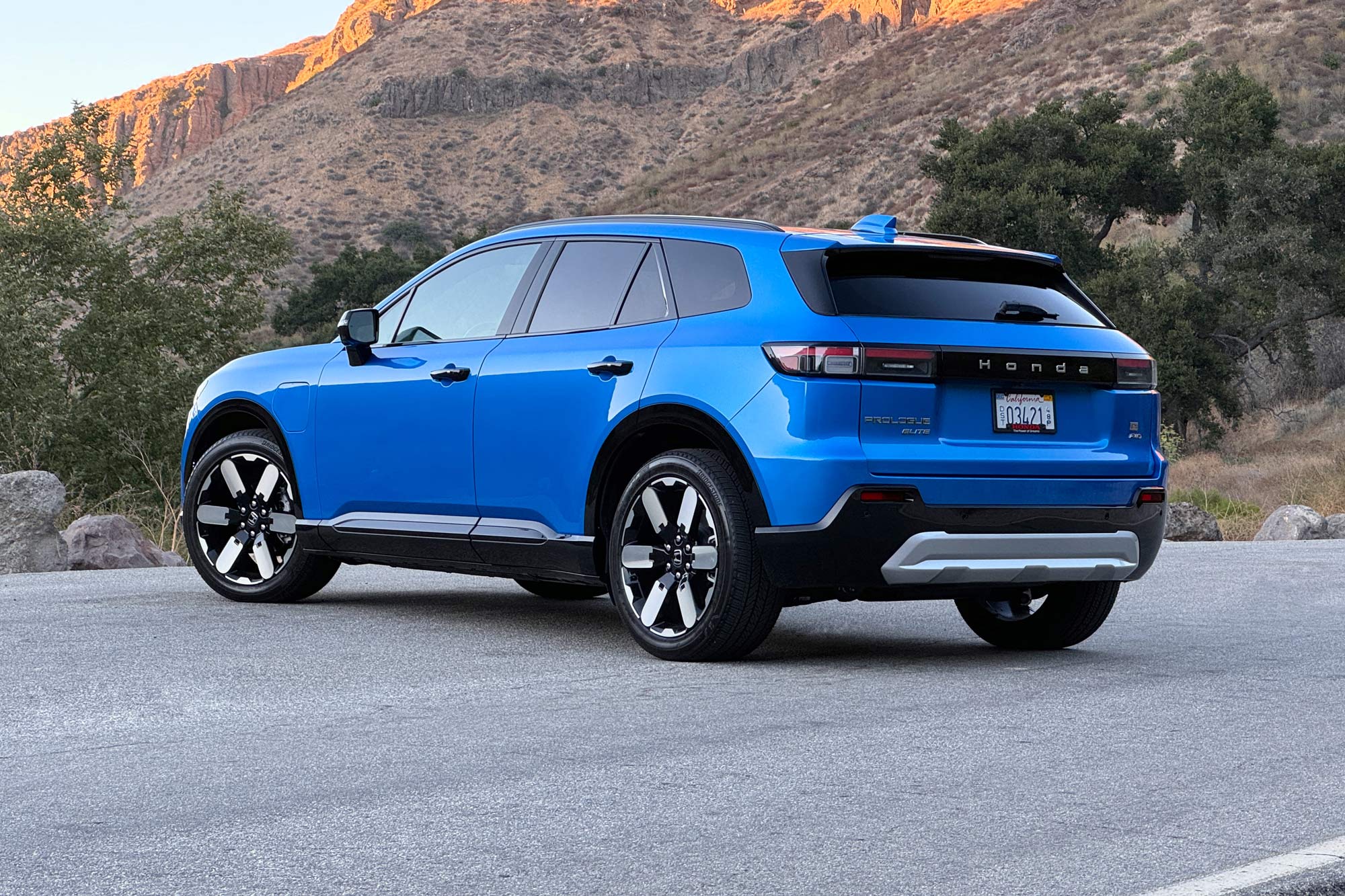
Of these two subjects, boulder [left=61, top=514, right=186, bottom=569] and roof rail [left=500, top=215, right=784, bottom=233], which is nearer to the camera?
roof rail [left=500, top=215, right=784, bottom=233]

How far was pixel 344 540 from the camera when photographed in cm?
834

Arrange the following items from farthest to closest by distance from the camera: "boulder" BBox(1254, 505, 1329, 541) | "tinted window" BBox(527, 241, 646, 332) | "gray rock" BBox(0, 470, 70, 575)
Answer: "boulder" BBox(1254, 505, 1329, 541), "gray rock" BBox(0, 470, 70, 575), "tinted window" BBox(527, 241, 646, 332)

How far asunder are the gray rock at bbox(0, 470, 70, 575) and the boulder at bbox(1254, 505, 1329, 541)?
11.6 m

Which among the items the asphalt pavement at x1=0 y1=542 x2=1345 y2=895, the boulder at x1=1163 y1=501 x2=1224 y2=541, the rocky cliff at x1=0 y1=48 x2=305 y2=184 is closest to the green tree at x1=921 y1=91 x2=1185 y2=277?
the boulder at x1=1163 y1=501 x2=1224 y2=541

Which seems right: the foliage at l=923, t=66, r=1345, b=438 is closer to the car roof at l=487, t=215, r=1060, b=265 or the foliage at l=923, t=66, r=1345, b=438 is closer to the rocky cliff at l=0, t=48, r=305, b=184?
the car roof at l=487, t=215, r=1060, b=265

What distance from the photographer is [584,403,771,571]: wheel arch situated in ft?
21.8

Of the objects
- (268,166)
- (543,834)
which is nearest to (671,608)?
(543,834)

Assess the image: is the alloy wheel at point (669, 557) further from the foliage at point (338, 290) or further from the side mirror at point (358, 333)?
the foliage at point (338, 290)

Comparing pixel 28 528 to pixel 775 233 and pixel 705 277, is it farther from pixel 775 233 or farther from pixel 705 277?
pixel 775 233

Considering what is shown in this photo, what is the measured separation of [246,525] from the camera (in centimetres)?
909

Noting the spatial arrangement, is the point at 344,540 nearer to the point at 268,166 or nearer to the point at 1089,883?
the point at 1089,883

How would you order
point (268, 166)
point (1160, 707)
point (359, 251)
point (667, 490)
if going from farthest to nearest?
1. point (268, 166)
2. point (359, 251)
3. point (667, 490)
4. point (1160, 707)

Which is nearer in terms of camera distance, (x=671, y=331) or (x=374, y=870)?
(x=374, y=870)

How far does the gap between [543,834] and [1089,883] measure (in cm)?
130
